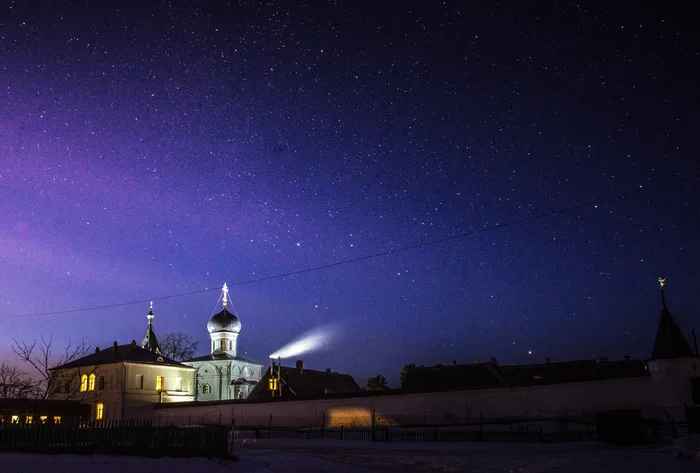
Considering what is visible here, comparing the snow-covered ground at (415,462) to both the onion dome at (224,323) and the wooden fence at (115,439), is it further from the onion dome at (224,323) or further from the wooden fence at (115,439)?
the onion dome at (224,323)

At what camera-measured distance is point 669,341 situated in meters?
37.0

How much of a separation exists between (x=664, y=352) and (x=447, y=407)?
12.7 m

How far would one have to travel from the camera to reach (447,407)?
3962cm

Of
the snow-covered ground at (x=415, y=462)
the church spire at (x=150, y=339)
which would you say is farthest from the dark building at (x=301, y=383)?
the snow-covered ground at (x=415, y=462)

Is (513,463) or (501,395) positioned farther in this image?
(501,395)

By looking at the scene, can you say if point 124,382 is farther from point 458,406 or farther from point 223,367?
point 458,406

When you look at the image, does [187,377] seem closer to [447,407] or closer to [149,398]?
[149,398]

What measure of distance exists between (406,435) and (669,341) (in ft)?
52.1

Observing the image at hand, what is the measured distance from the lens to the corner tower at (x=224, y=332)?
258ft

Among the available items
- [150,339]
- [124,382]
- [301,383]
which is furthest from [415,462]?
[150,339]

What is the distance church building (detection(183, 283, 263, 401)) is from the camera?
75.5m

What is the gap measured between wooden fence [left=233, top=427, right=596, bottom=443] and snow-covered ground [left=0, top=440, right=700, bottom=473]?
3.18 meters

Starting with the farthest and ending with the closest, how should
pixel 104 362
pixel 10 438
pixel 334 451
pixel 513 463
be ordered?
pixel 104 362
pixel 334 451
pixel 513 463
pixel 10 438

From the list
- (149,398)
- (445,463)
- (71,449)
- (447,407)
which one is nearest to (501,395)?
(447,407)
